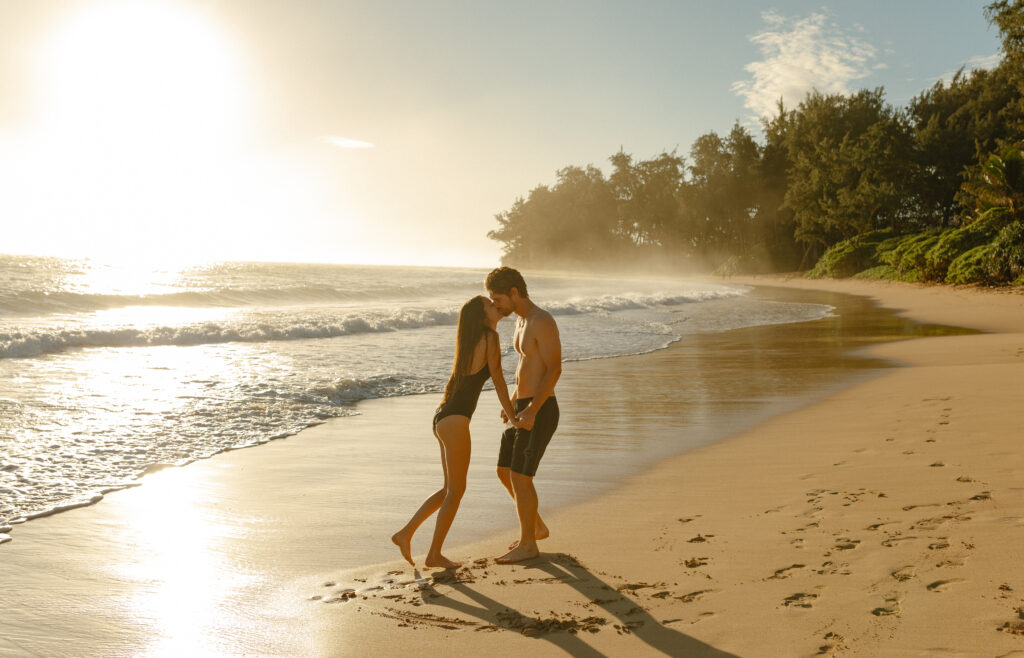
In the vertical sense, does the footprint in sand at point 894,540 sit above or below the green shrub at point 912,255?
below

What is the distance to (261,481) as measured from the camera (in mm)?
6156

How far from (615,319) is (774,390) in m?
15.0

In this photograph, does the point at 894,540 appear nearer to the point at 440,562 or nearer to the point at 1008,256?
the point at 440,562

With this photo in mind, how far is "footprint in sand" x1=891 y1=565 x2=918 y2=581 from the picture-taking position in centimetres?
357

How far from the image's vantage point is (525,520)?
172 inches

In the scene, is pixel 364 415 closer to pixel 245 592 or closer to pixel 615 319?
pixel 245 592

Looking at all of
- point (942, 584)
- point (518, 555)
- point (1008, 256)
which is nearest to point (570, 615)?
point (518, 555)

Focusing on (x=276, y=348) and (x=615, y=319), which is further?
(x=615, y=319)

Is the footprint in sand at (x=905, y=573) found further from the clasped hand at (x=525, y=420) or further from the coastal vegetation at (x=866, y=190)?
the coastal vegetation at (x=866, y=190)

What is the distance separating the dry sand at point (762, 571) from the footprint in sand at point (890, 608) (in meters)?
0.02

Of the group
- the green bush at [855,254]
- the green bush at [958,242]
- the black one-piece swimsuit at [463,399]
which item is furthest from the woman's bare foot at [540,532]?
the green bush at [855,254]

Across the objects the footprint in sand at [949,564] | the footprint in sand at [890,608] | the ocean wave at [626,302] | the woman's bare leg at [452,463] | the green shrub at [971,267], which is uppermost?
the green shrub at [971,267]

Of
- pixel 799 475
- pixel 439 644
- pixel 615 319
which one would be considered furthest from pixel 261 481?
pixel 615 319

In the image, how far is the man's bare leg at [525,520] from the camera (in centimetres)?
430
